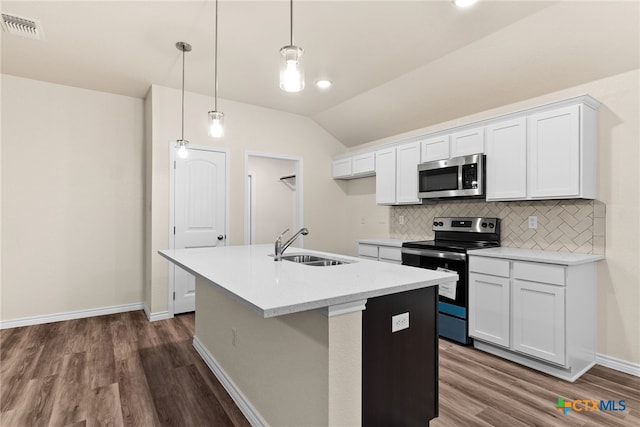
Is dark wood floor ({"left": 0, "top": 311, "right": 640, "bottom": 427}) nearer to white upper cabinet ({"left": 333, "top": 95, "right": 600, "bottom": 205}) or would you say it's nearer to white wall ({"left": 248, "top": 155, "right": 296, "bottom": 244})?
white upper cabinet ({"left": 333, "top": 95, "right": 600, "bottom": 205})

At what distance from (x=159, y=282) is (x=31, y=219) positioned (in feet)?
4.98

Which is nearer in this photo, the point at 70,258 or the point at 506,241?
the point at 506,241

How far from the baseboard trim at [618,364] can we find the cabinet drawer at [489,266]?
98 centimetres

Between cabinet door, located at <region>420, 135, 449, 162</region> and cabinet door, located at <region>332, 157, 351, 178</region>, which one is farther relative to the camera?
cabinet door, located at <region>332, 157, 351, 178</region>

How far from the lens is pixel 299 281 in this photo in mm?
1594

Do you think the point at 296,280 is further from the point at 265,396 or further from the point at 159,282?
the point at 159,282

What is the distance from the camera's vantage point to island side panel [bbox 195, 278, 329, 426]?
1.44 m

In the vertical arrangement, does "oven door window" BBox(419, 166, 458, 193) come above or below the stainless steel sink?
above

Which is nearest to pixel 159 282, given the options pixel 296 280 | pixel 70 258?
pixel 70 258

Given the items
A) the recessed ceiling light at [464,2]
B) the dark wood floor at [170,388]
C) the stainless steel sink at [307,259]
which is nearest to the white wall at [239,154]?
the dark wood floor at [170,388]

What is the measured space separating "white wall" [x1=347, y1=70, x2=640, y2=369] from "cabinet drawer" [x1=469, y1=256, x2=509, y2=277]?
0.75 meters

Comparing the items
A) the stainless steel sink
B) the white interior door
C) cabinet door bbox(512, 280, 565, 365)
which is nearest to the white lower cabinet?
cabinet door bbox(512, 280, 565, 365)

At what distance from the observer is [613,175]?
107 inches

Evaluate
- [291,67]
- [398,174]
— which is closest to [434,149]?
[398,174]
